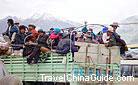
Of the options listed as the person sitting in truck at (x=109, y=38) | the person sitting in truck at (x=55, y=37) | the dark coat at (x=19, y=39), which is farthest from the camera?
the dark coat at (x=19, y=39)

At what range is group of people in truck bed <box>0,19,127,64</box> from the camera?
362 inches

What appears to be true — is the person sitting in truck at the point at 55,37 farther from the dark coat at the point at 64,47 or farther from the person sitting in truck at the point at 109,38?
the person sitting in truck at the point at 109,38

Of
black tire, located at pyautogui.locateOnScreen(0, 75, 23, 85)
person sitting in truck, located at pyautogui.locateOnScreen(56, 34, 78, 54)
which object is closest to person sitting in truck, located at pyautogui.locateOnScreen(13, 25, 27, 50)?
person sitting in truck, located at pyautogui.locateOnScreen(56, 34, 78, 54)

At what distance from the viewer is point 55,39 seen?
385 inches

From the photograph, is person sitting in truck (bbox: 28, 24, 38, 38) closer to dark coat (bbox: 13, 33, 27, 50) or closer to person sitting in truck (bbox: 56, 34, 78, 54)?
dark coat (bbox: 13, 33, 27, 50)

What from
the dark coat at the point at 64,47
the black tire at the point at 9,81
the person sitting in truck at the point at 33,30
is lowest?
the black tire at the point at 9,81

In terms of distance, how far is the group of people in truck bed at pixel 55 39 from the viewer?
920 cm

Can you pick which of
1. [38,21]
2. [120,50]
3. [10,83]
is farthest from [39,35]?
[38,21]

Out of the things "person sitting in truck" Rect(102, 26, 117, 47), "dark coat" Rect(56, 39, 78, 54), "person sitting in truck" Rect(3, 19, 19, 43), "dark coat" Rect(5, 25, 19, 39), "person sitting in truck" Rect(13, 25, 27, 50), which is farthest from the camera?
"dark coat" Rect(5, 25, 19, 39)

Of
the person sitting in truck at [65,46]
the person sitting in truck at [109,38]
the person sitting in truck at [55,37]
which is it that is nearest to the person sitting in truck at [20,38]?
the person sitting in truck at [55,37]

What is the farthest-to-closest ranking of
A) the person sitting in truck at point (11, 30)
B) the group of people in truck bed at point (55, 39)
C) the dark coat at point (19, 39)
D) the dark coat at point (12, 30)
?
the dark coat at point (12, 30)
the person sitting in truck at point (11, 30)
the dark coat at point (19, 39)
the group of people in truck bed at point (55, 39)

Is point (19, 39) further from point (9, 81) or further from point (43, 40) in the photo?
point (9, 81)

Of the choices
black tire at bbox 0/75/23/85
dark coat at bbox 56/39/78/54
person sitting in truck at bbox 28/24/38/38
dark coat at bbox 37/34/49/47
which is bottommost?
black tire at bbox 0/75/23/85

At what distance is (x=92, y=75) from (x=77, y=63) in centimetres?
49
